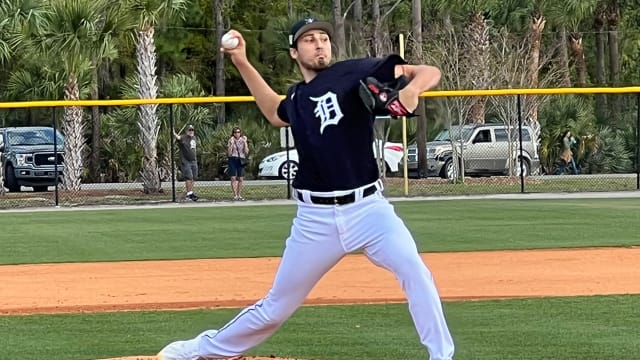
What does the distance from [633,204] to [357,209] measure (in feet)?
53.3

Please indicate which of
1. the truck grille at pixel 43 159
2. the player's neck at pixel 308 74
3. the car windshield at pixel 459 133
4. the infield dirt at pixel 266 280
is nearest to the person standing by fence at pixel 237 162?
the truck grille at pixel 43 159

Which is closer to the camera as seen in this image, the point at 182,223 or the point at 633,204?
the point at 182,223

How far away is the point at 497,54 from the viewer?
3388cm

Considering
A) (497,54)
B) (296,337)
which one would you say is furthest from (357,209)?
(497,54)

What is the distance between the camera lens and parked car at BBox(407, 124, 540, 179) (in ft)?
91.6

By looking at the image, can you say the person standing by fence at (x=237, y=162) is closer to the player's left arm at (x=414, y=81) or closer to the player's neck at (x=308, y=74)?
the player's neck at (x=308, y=74)

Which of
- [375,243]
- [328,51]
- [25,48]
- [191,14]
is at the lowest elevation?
[375,243]

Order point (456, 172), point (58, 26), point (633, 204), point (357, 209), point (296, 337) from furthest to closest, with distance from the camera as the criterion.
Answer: point (456, 172)
point (58, 26)
point (633, 204)
point (296, 337)
point (357, 209)

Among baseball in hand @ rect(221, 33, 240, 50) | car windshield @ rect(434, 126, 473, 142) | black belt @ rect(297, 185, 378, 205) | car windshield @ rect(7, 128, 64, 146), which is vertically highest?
car windshield @ rect(7, 128, 64, 146)

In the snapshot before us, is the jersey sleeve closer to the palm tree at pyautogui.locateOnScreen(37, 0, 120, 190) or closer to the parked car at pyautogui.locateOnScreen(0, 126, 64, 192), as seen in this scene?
the palm tree at pyautogui.locateOnScreen(37, 0, 120, 190)

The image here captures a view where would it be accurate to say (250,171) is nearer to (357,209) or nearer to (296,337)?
(296,337)

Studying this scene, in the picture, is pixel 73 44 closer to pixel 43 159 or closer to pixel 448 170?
pixel 43 159

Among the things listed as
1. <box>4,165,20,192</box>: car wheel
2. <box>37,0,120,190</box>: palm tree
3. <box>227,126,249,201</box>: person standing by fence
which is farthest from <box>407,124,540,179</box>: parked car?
<box>4,165,20,192</box>: car wheel

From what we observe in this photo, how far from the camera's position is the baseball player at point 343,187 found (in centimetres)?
555
